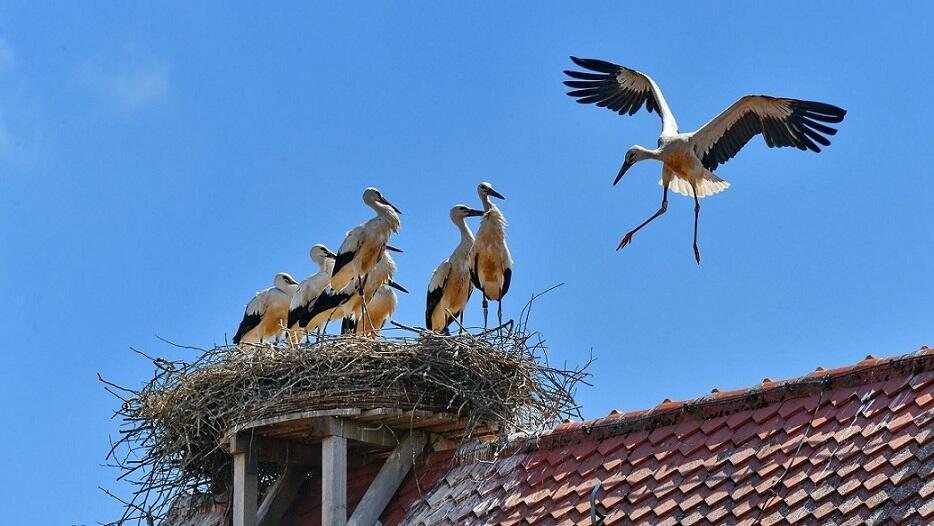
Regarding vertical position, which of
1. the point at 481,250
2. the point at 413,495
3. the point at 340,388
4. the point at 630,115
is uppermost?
the point at 630,115

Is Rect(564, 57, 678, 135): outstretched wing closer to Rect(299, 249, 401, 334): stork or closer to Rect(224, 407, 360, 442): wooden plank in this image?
Rect(299, 249, 401, 334): stork

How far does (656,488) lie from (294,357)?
2983 millimetres

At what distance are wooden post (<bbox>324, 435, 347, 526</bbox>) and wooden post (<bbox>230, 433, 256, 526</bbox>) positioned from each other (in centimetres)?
51

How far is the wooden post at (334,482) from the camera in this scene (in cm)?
952

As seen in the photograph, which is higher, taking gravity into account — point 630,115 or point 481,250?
point 630,115

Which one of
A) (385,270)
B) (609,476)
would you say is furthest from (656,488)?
(385,270)

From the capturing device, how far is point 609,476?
336 inches

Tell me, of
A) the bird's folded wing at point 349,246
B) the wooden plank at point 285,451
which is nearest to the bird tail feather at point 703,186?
the bird's folded wing at point 349,246

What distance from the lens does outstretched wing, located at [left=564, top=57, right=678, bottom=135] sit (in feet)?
43.2

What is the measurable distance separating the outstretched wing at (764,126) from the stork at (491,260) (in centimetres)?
173

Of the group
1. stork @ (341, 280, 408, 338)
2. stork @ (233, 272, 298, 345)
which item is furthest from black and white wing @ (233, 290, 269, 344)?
stork @ (341, 280, 408, 338)

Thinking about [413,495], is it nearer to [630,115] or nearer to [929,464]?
[929,464]

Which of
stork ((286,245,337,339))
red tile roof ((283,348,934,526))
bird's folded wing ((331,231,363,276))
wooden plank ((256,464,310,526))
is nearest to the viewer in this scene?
red tile roof ((283,348,934,526))

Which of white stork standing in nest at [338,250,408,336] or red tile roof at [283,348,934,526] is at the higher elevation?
white stork standing in nest at [338,250,408,336]
